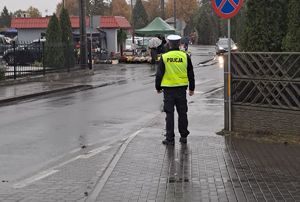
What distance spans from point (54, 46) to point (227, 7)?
1723cm

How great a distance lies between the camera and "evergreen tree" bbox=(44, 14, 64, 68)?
26.4 meters

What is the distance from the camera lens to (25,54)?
83.3ft

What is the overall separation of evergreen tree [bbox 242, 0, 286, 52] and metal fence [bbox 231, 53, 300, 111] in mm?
726

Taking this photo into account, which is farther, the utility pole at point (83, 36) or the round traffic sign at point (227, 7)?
the utility pole at point (83, 36)

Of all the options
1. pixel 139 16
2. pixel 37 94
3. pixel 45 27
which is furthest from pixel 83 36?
pixel 139 16

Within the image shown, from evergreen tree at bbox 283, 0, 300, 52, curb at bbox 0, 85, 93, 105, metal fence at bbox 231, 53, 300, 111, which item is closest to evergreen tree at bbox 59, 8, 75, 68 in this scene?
curb at bbox 0, 85, 93, 105

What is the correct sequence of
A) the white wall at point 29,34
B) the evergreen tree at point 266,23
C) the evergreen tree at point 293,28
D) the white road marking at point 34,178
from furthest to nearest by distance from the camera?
the white wall at point 29,34
the evergreen tree at point 266,23
the evergreen tree at point 293,28
the white road marking at point 34,178

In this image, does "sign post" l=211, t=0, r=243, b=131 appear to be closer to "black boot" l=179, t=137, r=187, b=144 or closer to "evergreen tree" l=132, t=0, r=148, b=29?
"black boot" l=179, t=137, r=187, b=144

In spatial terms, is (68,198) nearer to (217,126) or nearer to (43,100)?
(217,126)

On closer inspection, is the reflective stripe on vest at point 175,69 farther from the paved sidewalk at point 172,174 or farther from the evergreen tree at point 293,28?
the evergreen tree at point 293,28

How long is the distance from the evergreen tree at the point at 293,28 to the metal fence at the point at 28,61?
583 inches

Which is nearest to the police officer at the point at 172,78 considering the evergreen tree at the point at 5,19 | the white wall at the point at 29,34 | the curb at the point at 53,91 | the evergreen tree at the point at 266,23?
the evergreen tree at the point at 266,23

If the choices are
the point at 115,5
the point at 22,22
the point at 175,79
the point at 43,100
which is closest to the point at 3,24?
the point at 115,5

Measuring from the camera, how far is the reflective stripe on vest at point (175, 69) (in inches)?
378
